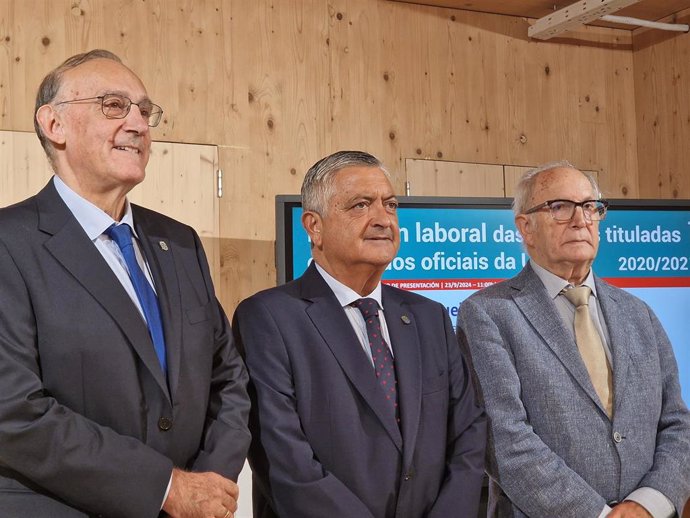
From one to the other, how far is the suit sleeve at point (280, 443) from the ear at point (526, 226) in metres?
0.96

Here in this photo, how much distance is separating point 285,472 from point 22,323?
0.77 m

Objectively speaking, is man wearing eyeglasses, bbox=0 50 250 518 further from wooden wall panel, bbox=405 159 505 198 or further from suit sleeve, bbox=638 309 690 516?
wooden wall panel, bbox=405 159 505 198

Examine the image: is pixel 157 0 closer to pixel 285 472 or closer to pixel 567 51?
pixel 567 51

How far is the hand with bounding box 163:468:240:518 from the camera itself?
2008 millimetres

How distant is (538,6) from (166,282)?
4252 mm

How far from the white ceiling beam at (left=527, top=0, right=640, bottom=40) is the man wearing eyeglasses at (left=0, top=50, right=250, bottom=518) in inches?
148

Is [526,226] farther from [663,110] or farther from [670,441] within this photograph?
[663,110]

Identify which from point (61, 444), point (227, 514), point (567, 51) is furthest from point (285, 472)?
point (567, 51)

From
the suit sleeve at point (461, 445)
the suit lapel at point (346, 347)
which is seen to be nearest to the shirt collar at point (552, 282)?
the suit sleeve at point (461, 445)

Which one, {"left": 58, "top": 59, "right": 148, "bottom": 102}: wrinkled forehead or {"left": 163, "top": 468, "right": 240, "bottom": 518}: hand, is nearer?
{"left": 163, "top": 468, "right": 240, "bottom": 518}: hand

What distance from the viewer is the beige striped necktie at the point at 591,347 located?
8.90 ft

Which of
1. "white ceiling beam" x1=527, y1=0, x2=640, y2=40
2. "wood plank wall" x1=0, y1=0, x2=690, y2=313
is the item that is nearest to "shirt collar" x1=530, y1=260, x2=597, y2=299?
"wood plank wall" x1=0, y1=0, x2=690, y2=313

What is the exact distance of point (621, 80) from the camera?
6.21 meters

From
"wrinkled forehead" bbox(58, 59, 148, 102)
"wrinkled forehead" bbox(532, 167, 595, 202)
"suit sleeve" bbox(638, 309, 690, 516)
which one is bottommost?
"suit sleeve" bbox(638, 309, 690, 516)
